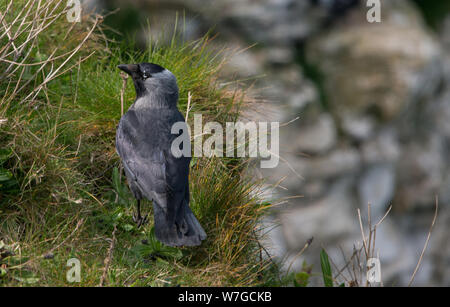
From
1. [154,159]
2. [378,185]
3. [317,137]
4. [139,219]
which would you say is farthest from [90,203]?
[378,185]

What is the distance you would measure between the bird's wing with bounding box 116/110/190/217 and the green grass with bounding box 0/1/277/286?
38 cm

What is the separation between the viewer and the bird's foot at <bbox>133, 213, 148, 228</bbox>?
311 centimetres

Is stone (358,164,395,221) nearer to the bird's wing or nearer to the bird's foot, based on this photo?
the bird's foot

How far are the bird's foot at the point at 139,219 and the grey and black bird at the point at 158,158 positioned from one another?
1.21ft

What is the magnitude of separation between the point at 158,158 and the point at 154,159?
0.07 ft

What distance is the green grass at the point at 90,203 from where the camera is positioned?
2.83 m

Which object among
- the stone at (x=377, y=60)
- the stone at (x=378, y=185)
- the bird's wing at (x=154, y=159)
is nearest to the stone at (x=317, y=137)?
the stone at (x=377, y=60)

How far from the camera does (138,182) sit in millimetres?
2602

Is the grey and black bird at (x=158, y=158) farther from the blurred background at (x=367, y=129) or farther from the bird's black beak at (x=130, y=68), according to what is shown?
the blurred background at (x=367, y=129)

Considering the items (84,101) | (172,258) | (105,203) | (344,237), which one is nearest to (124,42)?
(84,101)

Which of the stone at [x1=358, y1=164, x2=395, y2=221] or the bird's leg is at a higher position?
the bird's leg

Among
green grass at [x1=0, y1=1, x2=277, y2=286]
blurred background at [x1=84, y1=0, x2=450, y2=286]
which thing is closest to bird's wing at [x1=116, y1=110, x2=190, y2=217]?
green grass at [x1=0, y1=1, x2=277, y2=286]

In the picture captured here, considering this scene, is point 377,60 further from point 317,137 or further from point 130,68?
point 130,68

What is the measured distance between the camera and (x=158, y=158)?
101 inches
